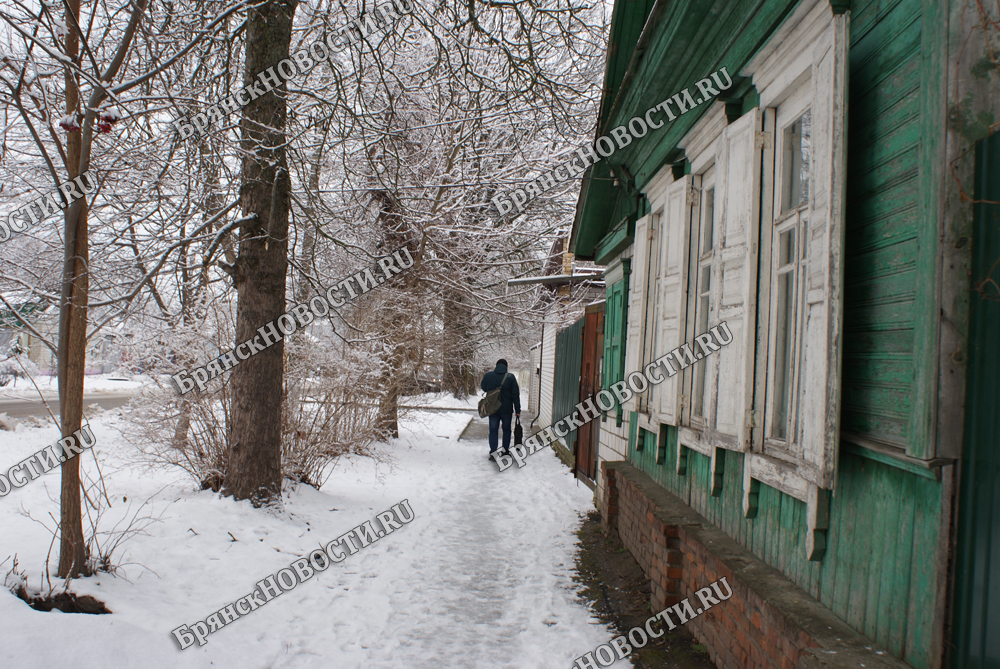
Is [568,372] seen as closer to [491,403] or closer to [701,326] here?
[491,403]

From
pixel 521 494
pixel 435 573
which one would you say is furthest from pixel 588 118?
pixel 435 573

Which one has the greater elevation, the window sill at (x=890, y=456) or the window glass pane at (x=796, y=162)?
the window glass pane at (x=796, y=162)

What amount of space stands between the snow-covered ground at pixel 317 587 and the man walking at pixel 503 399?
3.38 m

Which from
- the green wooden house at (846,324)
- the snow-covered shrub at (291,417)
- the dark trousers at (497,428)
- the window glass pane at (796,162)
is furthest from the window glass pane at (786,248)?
the dark trousers at (497,428)

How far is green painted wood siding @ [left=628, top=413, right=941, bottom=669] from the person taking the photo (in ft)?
5.91

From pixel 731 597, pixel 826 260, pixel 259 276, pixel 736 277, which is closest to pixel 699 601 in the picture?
pixel 731 597

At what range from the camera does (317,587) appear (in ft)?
14.5

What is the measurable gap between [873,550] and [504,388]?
8.76m

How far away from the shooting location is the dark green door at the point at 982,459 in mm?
Answer: 1571

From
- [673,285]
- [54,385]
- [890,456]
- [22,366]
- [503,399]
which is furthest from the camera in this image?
[54,385]

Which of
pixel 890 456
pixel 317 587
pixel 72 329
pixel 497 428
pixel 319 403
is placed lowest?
pixel 317 587

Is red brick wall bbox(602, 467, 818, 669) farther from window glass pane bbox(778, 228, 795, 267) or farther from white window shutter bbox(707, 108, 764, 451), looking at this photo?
window glass pane bbox(778, 228, 795, 267)

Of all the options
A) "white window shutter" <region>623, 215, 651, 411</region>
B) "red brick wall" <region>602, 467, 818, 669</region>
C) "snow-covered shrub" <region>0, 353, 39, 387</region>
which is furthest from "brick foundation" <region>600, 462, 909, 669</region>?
"snow-covered shrub" <region>0, 353, 39, 387</region>

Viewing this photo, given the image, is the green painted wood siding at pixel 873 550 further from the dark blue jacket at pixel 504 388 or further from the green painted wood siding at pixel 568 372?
the dark blue jacket at pixel 504 388
